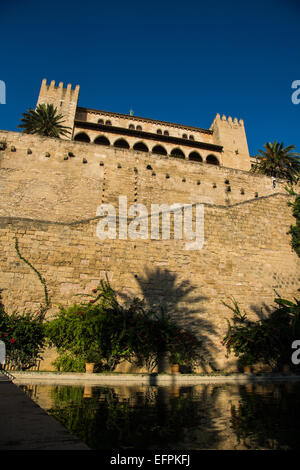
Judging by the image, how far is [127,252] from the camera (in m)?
9.62

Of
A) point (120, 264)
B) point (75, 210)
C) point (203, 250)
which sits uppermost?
point (75, 210)

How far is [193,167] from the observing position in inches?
723

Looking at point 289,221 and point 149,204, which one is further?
point 149,204

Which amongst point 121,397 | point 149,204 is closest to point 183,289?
point 121,397

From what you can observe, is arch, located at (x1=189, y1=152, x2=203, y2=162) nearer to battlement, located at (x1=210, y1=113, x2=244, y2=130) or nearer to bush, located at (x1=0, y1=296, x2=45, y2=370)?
battlement, located at (x1=210, y1=113, x2=244, y2=130)

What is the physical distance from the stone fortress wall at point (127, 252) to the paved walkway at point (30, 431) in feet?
17.7

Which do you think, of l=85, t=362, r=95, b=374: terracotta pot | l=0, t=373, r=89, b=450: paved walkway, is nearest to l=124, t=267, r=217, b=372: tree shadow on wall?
l=85, t=362, r=95, b=374: terracotta pot

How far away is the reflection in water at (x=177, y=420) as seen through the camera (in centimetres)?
217

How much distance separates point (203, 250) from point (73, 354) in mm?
5664

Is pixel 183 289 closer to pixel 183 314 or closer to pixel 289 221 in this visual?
pixel 183 314

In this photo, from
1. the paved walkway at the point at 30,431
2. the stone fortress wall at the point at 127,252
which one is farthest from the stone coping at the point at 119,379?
the paved walkway at the point at 30,431

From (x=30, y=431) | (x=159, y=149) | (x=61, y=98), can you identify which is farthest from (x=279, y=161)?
(x=30, y=431)

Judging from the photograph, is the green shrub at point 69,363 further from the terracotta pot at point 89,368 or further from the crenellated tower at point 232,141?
the crenellated tower at point 232,141

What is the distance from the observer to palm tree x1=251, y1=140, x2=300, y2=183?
24.5 m
